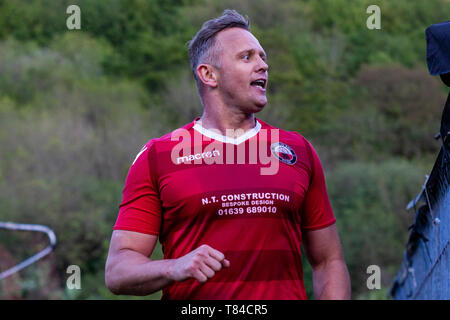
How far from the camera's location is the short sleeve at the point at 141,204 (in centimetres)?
366

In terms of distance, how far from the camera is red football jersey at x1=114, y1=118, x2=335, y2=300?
3488mm

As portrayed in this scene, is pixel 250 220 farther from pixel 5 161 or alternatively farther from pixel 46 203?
pixel 5 161

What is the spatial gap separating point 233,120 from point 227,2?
5115cm

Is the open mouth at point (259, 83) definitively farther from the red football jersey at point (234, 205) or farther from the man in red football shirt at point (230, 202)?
the red football jersey at point (234, 205)

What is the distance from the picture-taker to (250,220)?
3.52 m

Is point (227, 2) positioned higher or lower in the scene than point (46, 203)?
higher

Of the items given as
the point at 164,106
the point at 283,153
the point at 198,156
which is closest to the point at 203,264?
the point at 198,156

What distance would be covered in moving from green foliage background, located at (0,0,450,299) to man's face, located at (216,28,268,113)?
915 inches

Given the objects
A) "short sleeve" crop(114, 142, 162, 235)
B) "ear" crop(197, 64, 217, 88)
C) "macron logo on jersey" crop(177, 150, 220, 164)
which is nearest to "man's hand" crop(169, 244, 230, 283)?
"short sleeve" crop(114, 142, 162, 235)

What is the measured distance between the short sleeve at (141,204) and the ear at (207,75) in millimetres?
601

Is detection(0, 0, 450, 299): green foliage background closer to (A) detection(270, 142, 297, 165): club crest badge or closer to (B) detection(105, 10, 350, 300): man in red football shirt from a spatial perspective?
(B) detection(105, 10, 350, 300): man in red football shirt

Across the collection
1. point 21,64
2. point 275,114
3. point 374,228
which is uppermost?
point 21,64

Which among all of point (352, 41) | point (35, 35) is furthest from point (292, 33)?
point (35, 35)

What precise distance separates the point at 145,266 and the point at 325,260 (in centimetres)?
97
